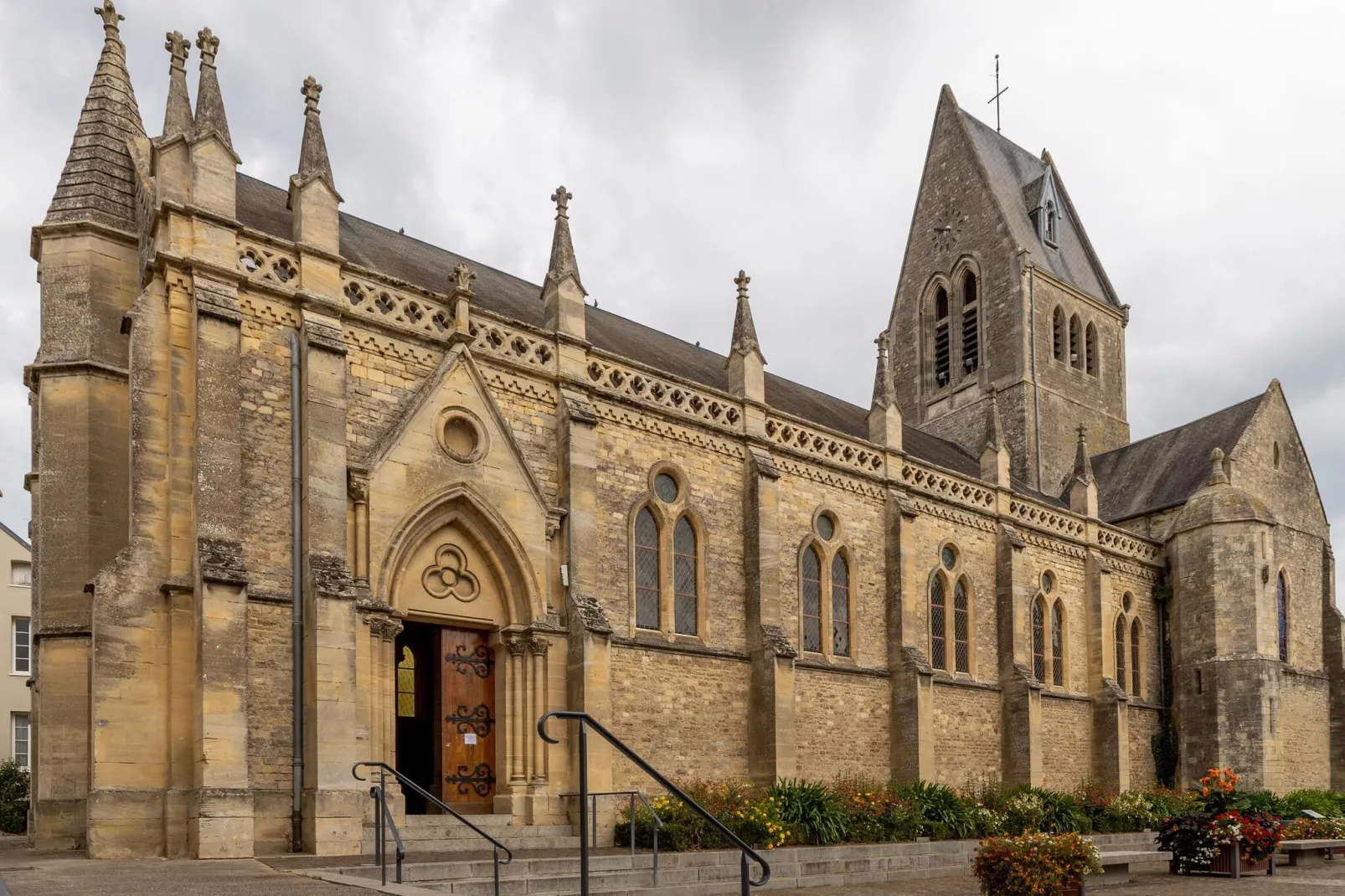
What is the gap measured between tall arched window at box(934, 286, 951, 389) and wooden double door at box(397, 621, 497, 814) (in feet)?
89.3

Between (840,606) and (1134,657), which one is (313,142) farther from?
(1134,657)

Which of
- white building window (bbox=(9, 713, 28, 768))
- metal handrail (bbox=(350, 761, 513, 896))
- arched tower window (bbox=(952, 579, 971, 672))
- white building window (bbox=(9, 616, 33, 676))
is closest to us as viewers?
metal handrail (bbox=(350, 761, 513, 896))

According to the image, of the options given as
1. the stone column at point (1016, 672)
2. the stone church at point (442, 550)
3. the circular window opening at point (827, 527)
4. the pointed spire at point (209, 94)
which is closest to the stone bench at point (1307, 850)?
the stone column at point (1016, 672)

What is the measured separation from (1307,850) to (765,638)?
10.4 m

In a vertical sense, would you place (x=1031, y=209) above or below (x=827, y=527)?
above

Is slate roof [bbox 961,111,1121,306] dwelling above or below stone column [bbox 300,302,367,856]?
above

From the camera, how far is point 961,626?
28.0m

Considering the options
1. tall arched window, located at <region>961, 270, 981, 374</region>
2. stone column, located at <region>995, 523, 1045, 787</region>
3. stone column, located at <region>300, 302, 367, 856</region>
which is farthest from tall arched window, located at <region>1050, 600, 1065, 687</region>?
stone column, located at <region>300, 302, 367, 856</region>

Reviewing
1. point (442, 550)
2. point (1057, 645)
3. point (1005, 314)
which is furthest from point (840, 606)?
point (1005, 314)

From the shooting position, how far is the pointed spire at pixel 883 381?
26844 millimetres

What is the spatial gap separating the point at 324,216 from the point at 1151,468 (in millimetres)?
29028

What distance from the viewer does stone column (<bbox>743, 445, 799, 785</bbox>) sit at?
21344 millimetres

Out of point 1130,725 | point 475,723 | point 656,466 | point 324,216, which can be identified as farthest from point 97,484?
point 1130,725

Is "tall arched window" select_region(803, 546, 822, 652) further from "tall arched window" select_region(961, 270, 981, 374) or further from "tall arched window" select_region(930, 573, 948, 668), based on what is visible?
"tall arched window" select_region(961, 270, 981, 374)
